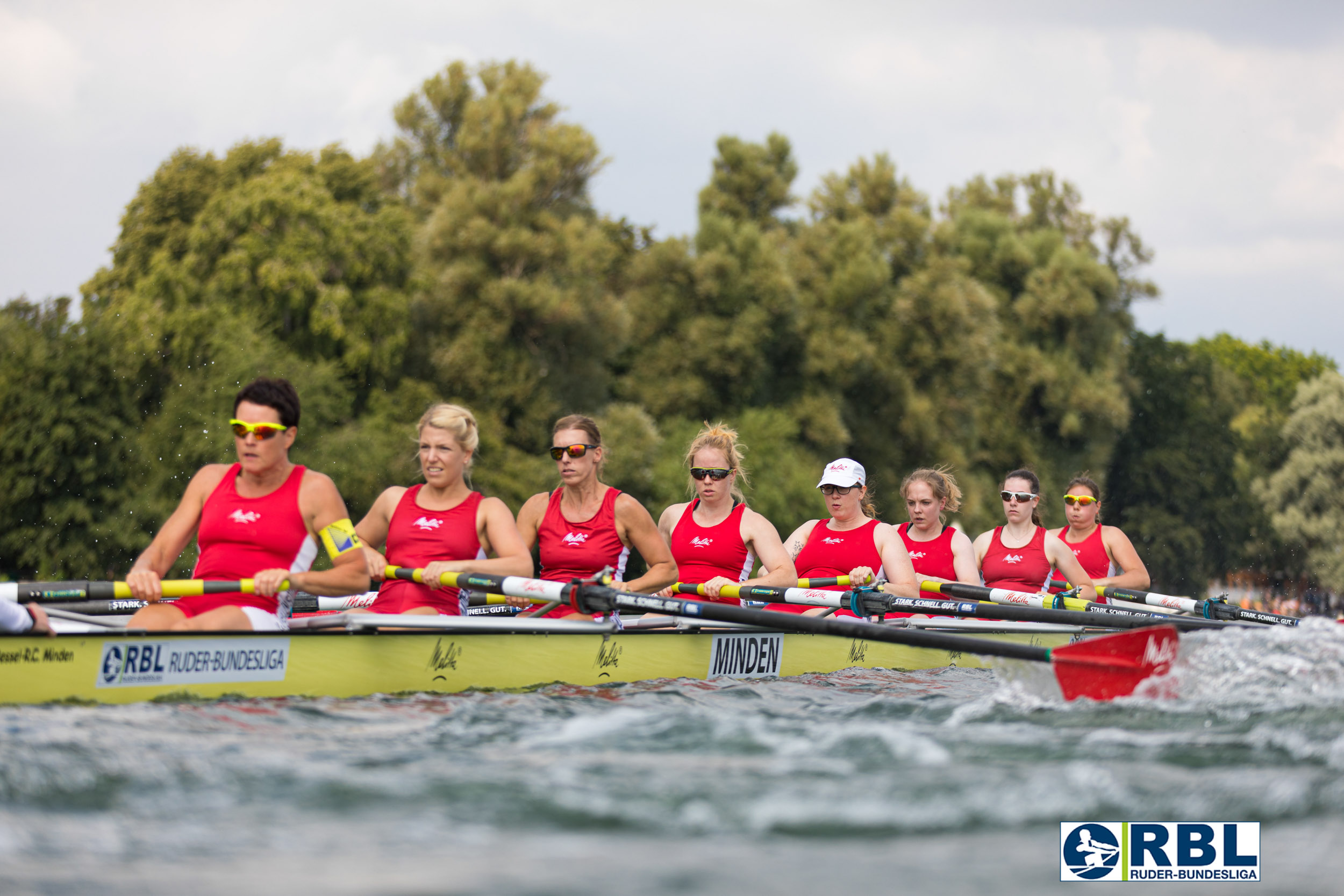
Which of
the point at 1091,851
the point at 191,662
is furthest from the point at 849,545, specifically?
the point at 1091,851

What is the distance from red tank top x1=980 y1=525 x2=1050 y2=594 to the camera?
11.3m

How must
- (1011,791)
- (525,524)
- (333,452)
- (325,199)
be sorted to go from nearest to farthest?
1. (1011,791)
2. (525,524)
3. (333,452)
4. (325,199)

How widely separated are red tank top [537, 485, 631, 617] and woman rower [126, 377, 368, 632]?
1787mm

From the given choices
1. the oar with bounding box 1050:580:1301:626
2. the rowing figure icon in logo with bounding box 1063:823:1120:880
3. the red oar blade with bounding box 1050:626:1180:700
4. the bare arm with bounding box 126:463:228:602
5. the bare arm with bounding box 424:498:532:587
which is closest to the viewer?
the rowing figure icon in logo with bounding box 1063:823:1120:880

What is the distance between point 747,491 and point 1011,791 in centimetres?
2610

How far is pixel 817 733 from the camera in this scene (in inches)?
225

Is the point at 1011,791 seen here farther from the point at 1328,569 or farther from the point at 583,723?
the point at 1328,569

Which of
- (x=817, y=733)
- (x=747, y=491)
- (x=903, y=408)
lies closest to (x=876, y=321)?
(x=903, y=408)

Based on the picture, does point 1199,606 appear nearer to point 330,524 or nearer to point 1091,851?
point 1091,851

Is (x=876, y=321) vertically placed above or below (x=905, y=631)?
above

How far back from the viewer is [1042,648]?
6.84m

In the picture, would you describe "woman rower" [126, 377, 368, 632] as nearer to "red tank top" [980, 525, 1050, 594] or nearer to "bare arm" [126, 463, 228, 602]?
"bare arm" [126, 463, 228, 602]

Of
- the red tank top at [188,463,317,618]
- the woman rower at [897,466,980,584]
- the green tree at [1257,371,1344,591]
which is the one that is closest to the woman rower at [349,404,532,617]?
the red tank top at [188,463,317,618]

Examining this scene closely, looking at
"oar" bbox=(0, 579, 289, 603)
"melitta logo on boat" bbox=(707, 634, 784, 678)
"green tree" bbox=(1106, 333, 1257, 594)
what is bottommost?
"melitta logo on boat" bbox=(707, 634, 784, 678)
